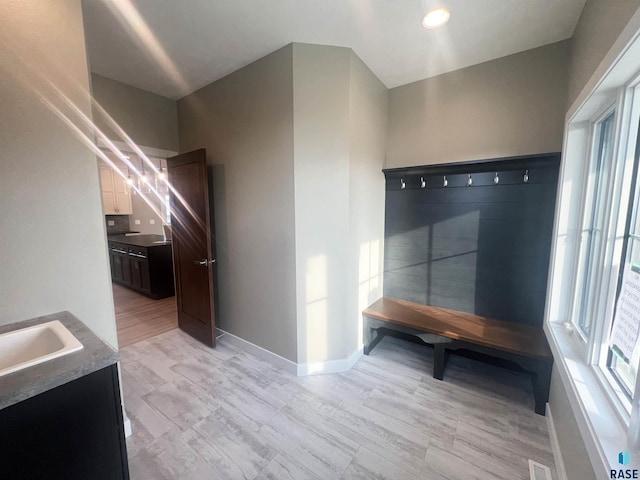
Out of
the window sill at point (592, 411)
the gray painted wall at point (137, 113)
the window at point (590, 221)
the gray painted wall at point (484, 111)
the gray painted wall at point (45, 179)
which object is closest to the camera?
the window sill at point (592, 411)

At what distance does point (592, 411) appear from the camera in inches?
43.8

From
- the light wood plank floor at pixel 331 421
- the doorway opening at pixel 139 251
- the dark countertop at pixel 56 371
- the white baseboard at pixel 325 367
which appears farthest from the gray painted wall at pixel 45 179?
the white baseboard at pixel 325 367

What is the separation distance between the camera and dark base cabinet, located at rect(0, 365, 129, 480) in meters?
0.84

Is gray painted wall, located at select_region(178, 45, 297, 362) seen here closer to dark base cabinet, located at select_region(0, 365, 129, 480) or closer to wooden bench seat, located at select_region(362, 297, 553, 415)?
wooden bench seat, located at select_region(362, 297, 553, 415)

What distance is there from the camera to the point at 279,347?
250 centimetres

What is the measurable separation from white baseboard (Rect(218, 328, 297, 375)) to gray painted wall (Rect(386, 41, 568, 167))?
2.34 m

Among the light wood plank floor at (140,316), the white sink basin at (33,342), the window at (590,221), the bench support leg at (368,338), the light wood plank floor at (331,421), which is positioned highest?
the window at (590,221)

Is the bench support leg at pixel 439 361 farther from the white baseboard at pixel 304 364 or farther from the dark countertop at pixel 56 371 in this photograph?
the dark countertop at pixel 56 371

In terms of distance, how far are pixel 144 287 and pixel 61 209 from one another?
3.75 metres

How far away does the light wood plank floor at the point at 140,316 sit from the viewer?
A: 3.18 metres

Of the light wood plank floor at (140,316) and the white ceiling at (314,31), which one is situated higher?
the white ceiling at (314,31)

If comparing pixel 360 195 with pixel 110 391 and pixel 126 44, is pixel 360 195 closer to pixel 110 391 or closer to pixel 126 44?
pixel 110 391

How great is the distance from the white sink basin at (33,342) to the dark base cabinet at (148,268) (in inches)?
140

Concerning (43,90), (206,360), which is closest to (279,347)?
(206,360)
